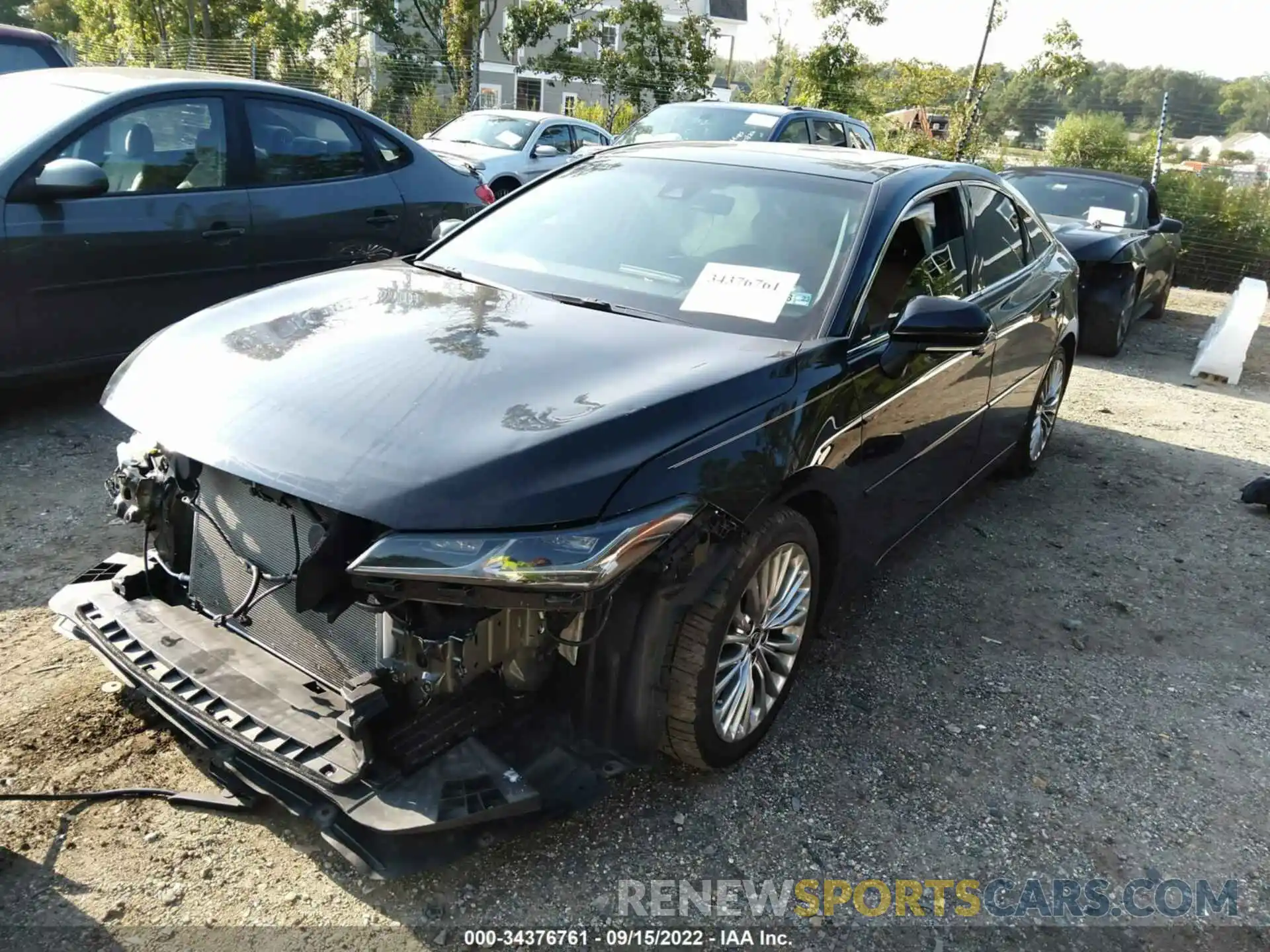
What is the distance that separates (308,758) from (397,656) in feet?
0.93

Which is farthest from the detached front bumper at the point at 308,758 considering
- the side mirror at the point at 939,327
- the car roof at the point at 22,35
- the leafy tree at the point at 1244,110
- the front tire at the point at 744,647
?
the leafy tree at the point at 1244,110

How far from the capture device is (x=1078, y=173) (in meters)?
9.87

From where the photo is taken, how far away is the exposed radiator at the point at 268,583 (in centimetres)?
229

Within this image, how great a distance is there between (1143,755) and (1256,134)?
17.2 m

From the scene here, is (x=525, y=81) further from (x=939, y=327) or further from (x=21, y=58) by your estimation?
(x=939, y=327)

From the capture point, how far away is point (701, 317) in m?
2.99

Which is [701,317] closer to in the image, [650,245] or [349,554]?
[650,245]

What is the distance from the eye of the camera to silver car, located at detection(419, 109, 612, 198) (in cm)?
1234

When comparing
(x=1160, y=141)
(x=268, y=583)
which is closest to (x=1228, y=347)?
(x=1160, y=141)

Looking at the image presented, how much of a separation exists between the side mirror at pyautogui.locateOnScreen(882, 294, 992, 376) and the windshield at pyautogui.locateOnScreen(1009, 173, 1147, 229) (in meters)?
6.98

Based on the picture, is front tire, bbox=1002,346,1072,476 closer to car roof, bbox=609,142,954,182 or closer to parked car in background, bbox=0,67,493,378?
car roof, bbox=609,142,954,182

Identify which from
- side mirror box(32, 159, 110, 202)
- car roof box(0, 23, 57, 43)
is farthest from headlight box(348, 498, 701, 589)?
car roof box(0, 23, 57, 43)

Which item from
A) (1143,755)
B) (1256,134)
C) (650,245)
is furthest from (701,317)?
(1256,134)

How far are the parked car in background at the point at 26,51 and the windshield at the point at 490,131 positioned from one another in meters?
5.93
